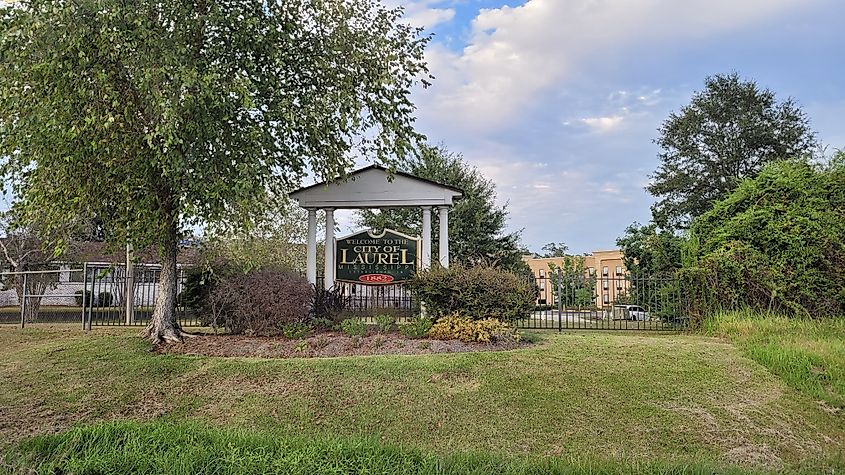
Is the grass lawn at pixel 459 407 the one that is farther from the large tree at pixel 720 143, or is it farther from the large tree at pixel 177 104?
the large tree at pixel 720 143

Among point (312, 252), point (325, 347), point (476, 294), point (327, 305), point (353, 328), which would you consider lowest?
point (325, 347)

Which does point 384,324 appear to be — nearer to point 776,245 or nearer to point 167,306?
point 167,306

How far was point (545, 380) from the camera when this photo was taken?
22.8 ft

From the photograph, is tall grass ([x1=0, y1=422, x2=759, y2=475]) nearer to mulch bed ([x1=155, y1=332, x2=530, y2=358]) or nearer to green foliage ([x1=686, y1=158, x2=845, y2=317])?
mulch bed ([x1=155, y1=332, x2=530, y2=358])

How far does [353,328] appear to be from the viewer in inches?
378

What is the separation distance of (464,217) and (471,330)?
14.1 metres

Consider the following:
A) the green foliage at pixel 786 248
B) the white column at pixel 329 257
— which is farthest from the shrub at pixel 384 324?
the green foliage at pixel 786 248

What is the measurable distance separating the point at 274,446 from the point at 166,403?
218 centimetres

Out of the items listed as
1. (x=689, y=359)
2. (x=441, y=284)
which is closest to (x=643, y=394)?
(x=689, y=359)

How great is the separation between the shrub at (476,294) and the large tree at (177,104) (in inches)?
94.5

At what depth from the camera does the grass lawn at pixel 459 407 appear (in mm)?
5230

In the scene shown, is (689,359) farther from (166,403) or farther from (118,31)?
(118,31)

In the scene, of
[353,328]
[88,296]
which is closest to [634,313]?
[353,328]

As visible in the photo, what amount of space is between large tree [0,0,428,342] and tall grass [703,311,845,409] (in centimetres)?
635
